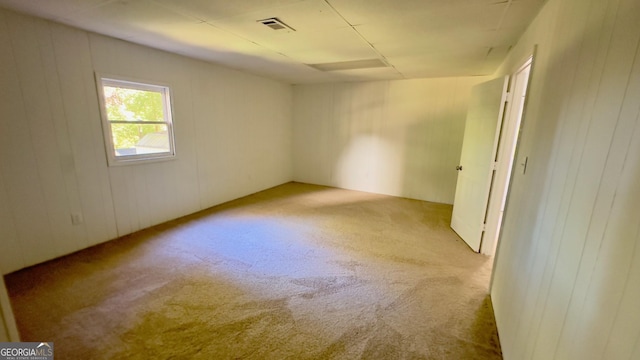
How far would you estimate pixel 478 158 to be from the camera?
315 centimetres

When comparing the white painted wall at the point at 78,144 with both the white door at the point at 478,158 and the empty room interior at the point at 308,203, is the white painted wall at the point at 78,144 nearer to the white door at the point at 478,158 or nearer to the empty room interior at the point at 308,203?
the empty room interior at the point at 308,203

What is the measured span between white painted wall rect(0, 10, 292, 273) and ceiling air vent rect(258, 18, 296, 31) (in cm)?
194

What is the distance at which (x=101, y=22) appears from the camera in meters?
2.48

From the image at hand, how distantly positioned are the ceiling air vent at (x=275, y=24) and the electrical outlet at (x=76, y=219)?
2842mm

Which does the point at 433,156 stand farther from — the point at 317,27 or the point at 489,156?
the point at 317,27

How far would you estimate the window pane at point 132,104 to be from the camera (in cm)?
305

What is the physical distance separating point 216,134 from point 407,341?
3998 mm

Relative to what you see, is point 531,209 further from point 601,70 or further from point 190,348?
point 190,348

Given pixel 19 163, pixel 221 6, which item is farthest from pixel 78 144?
pixel 221 6

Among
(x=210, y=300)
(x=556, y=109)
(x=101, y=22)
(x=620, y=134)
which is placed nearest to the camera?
(x=620, y=134)

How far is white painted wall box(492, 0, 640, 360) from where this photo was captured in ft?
2.46

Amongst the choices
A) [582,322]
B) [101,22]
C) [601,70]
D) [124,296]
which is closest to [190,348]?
[124,296]

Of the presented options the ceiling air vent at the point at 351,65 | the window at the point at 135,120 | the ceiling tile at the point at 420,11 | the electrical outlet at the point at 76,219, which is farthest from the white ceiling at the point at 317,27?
the electrical outlet at the point at 76,219

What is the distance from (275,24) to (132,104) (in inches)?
86.7
